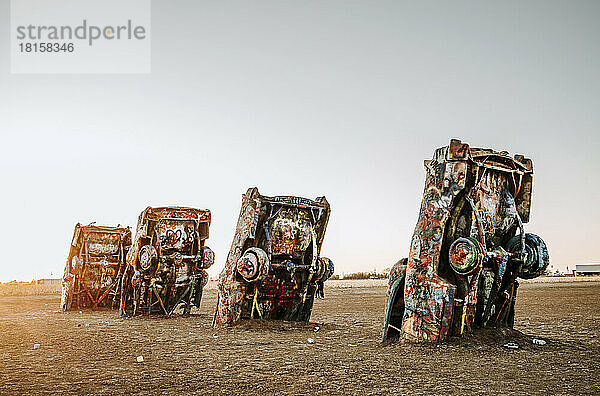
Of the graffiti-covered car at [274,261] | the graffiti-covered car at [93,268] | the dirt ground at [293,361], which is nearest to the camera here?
the dirt ground at [293,361]

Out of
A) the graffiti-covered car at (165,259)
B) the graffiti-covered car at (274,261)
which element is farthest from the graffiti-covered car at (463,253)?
the graffiti-covered car at (165,259)

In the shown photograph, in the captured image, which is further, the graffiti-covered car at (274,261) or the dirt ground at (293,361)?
the graffiti-covered car at (274,261)

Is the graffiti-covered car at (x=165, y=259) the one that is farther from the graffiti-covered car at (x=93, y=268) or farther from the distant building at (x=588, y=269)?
the distant building at (x=588, y=269)

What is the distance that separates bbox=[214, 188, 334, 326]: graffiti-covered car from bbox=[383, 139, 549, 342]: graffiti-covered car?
3.88 metres

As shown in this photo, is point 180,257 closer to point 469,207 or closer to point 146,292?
point 146,292

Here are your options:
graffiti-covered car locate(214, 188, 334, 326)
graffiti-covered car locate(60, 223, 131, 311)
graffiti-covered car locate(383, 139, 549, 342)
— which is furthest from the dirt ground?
graffiti-covered car locate(60, 223, 131, 311)

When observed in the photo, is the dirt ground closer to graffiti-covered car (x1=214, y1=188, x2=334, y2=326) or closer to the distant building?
graffiti-covered car (x1=214, y1=188, x2=334, y2=326)

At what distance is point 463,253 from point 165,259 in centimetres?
Result: 1125

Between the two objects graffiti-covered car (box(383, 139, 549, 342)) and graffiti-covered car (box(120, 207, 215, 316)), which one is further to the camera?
graffiti-covered car (box(120, 207, 215, 316))

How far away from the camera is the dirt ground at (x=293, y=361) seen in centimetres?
678

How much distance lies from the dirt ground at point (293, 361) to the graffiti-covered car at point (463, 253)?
1.76ft

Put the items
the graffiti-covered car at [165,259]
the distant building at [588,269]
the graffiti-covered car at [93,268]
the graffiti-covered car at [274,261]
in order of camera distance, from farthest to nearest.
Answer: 1. the distant building at [588,269]
2. the graffiti-covered car at [93,268]
3. the graffiti-covered car at [165,259]
4. the graffiti-covered car at [274,261]

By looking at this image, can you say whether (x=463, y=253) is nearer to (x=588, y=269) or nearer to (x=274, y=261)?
(x=274, y=261)

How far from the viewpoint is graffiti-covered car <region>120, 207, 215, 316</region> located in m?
17.8
